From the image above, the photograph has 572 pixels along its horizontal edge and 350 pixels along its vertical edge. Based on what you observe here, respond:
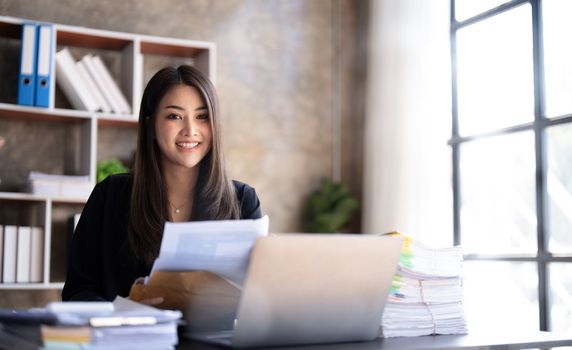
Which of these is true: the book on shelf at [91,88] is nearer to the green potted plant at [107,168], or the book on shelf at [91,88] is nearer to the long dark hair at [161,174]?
the green potted plant at [107,168]

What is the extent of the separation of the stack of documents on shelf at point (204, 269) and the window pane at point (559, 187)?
251 centimetres

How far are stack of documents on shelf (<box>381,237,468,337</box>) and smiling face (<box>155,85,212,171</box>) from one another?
757mm

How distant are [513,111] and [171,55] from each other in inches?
74.9

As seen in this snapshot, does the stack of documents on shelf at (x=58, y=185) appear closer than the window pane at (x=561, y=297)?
No

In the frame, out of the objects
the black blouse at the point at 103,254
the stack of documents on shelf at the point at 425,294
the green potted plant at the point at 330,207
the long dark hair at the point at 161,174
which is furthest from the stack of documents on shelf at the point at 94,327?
the green potted plant at the point at 330,207

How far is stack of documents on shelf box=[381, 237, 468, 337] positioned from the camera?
1407mm

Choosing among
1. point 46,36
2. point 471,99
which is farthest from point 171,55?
point 471,99

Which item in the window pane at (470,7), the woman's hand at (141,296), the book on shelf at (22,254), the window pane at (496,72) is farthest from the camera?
the window pane at (470,7)

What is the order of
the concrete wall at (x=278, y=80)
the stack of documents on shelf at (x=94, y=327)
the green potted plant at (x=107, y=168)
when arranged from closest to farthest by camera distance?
the stack of documents on shelf at (x=94, y=327), the green potted plant at (x=107, y=168), the concrete wall at (x=278, y=80)

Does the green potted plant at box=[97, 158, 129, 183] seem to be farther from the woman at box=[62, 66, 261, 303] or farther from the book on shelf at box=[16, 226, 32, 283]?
the woman at box=[62, 66, 261, 303]

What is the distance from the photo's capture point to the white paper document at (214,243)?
1141 mm

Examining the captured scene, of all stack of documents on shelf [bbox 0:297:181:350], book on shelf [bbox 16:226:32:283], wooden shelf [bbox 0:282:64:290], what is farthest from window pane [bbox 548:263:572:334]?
stack of documents on shelf [bbox 0:297:181:350]

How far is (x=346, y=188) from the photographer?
14.8 feet

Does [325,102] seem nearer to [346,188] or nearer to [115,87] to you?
[346,188]
